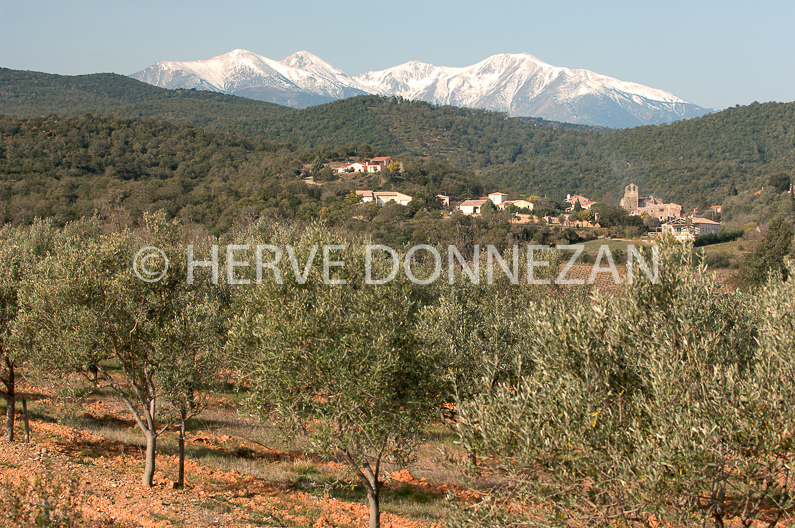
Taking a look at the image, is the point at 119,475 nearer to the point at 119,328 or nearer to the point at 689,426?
the point at 119,328

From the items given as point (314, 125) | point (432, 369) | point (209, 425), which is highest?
point (314, 125)

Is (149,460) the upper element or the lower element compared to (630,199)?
lower

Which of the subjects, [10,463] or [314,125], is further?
[314,125]

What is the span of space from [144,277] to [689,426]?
11.1 m

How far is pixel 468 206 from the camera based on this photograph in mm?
85000

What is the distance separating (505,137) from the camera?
180 meters

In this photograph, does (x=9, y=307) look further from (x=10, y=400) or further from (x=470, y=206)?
(x=470, y=206)

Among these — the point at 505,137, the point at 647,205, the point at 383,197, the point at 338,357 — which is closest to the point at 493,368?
the point at 338,357

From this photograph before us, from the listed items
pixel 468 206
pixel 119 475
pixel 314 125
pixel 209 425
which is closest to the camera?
pixel 119 475

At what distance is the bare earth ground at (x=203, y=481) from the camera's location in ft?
35.9

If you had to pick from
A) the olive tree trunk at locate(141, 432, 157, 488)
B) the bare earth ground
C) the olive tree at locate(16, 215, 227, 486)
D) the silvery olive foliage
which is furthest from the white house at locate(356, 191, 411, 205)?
the silvery olive foliage

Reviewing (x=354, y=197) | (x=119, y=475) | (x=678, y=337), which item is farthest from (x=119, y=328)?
(x=354, y=197)

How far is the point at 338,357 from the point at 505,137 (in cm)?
18019

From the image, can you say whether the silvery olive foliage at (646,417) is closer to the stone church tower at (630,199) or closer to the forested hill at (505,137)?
the forested hill at (505,137)
